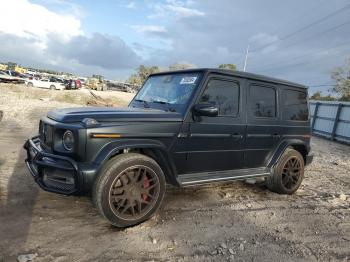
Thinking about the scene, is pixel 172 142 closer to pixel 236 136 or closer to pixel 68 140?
pixel 236 136

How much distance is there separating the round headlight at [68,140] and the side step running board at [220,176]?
152 centimetres

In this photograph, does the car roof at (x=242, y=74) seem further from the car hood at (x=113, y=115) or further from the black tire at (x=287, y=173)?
the black tire at (x=287, y=173)

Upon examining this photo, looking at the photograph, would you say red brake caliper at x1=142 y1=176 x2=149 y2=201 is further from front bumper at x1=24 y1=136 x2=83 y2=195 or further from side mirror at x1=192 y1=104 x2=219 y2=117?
side mirror at x1=192 y1=104 x2=219 y2=117

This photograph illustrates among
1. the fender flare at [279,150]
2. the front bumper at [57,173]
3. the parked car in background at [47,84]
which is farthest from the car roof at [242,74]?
the parked car in background at [47,84]

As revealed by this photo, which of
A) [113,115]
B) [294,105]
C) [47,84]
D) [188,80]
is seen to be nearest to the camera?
[113,115]

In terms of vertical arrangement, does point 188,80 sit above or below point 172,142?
above

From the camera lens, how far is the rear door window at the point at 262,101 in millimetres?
6039

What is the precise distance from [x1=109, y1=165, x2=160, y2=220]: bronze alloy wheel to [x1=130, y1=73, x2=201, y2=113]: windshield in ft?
3.36

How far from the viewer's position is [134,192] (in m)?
4.63

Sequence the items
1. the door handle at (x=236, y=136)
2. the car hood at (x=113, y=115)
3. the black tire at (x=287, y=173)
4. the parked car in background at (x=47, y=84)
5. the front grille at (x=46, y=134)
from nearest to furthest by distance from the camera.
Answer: the car hood at (x=113, y=115)
the front grille at (x=46, y=134)
the door handle at (x=236, y=136)
the black tire at (x=287, y=173)
the parked car in background at (x=47, y=84)

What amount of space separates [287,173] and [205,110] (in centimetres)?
253

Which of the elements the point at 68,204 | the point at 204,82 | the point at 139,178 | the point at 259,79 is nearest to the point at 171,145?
the point at 139,178

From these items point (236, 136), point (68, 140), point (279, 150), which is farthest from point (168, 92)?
point (279, 150)

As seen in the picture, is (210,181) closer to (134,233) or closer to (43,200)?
(134,233)
